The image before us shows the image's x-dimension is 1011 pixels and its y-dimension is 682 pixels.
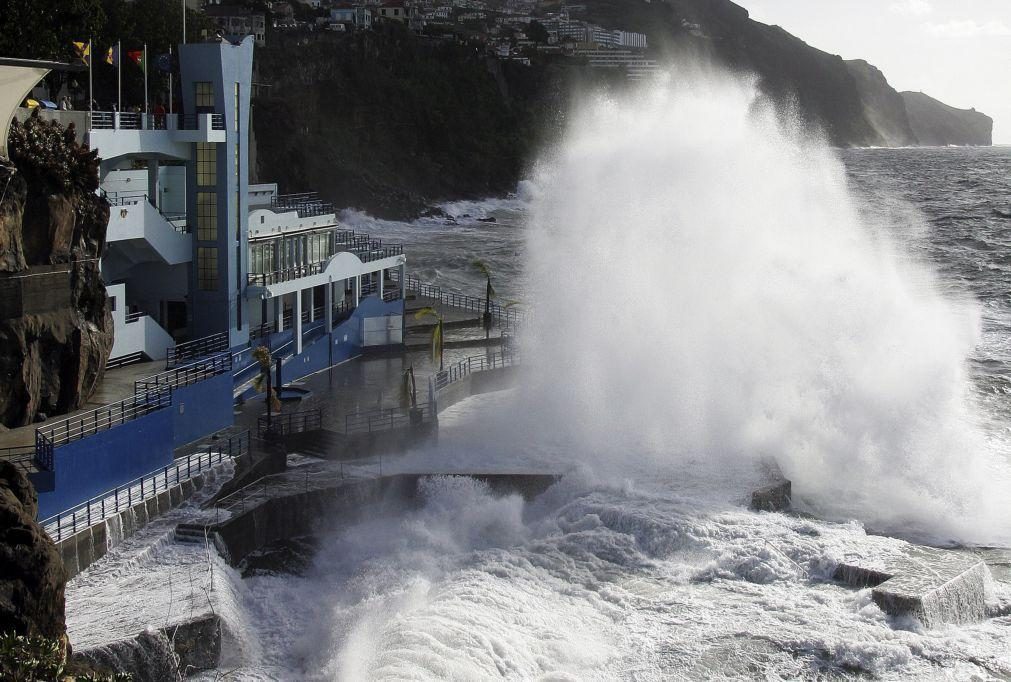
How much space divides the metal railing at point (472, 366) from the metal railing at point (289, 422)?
149 inches

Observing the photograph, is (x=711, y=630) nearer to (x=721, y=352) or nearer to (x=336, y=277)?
(x=721, y=352)

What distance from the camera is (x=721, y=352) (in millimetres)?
31156

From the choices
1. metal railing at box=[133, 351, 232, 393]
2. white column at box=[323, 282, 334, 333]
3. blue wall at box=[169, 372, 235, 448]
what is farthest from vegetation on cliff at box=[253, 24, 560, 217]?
blue wall at box=[169, 372, 235, 448]

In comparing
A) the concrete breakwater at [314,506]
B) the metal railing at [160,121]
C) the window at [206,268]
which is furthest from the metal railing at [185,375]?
the metal railing at [160,121]

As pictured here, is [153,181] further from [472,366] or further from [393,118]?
[393,118]

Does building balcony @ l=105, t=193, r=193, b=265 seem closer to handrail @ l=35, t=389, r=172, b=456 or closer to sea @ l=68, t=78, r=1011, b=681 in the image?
handrail @ l=35, t=389, r=172, b=456

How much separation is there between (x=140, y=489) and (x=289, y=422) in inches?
194

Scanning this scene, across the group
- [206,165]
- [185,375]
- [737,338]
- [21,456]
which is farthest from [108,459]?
[737,338]

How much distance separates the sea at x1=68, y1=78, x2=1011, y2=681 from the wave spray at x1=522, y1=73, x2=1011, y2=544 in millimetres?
68

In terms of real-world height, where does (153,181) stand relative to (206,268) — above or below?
above

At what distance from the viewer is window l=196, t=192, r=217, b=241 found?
97.4 feet

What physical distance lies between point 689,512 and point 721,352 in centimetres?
820

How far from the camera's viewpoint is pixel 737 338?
31516 millimetres

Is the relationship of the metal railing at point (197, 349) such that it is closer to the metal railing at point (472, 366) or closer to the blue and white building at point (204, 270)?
the blue and white building at point (204, 270)
